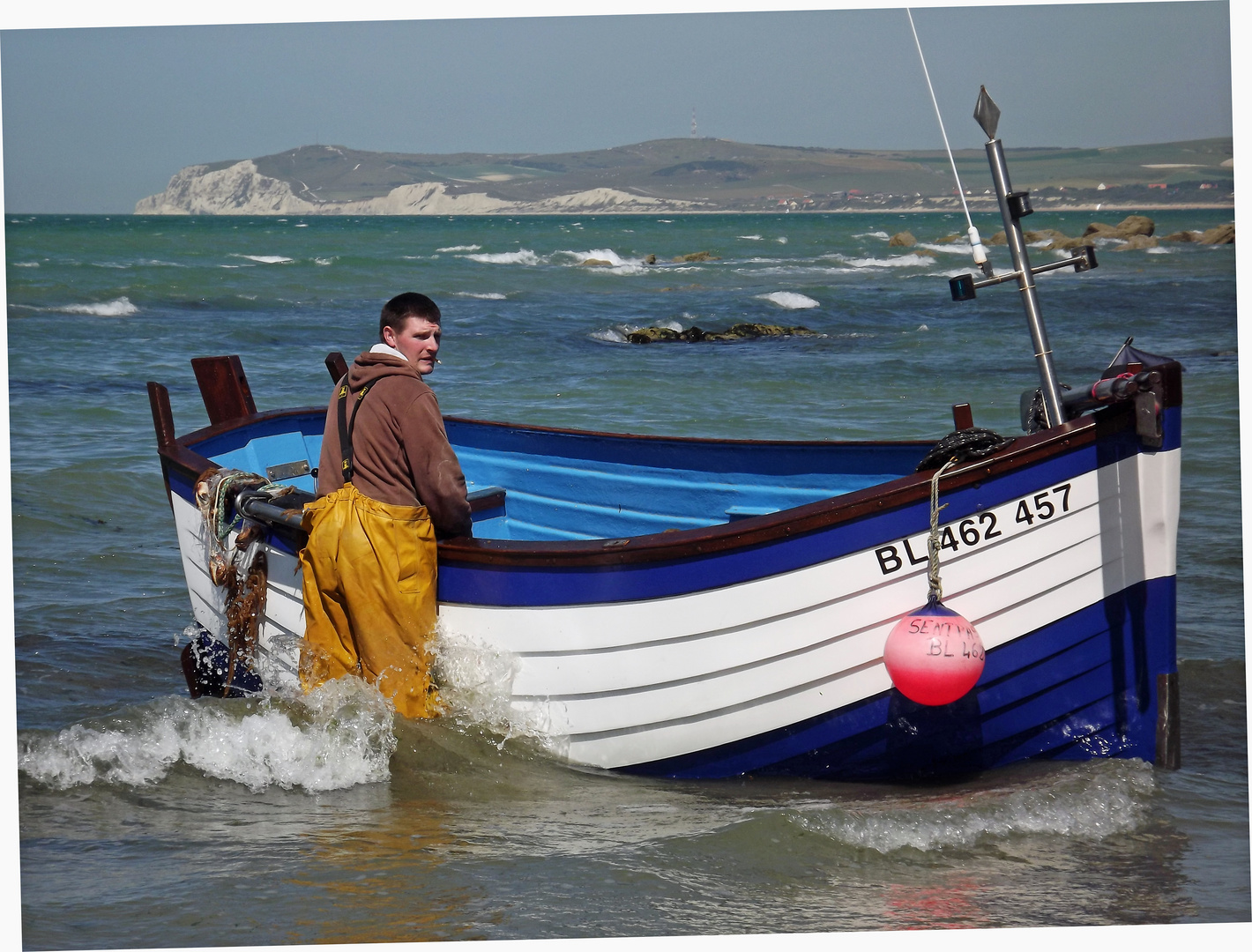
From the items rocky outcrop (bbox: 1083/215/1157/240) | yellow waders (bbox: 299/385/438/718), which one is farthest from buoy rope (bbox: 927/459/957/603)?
rocky outcrop (bbox: 1083/215/1157/240)

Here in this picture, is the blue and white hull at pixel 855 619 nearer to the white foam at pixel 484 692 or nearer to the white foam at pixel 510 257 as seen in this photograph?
the white foam at pixel 484 692

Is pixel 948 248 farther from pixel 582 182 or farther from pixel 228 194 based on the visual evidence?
pixel 228 194

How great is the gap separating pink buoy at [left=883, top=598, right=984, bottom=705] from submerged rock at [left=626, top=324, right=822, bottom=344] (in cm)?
1616

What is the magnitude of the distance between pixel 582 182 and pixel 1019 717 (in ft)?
129

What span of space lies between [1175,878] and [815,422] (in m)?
9.02

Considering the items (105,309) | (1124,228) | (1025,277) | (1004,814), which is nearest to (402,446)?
(1025,277)

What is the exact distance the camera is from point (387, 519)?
3.70 metres

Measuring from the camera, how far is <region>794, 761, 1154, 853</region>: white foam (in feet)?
11.3

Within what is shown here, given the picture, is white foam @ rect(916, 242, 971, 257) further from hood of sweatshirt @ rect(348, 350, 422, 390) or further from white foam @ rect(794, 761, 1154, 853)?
hood of sweatshirt @ rect(348, 350, 422, 390)

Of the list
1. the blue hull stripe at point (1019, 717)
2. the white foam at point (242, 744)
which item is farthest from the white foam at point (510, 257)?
the blue hull stripe at point (1019, 717)

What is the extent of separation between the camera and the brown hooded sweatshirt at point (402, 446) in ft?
Answer: 12.2

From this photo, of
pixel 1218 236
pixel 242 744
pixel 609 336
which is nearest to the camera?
pixel 242 744

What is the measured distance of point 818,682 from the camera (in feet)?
11.6

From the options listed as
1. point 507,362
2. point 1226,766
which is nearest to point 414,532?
point 1226,766
